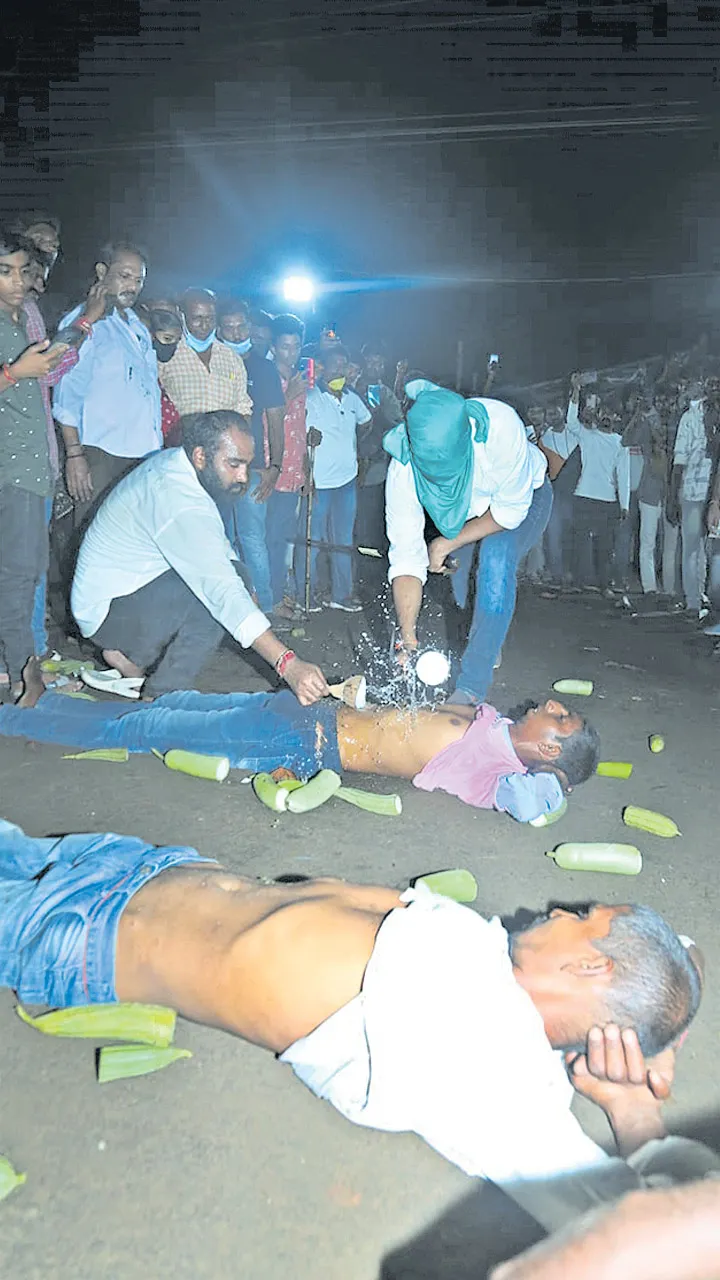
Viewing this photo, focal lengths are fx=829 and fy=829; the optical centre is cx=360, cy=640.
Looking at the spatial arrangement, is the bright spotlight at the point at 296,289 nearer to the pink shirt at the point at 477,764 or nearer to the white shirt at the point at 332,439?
the white shirt at the point at 332,439

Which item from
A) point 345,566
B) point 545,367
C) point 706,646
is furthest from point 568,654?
point 545,367

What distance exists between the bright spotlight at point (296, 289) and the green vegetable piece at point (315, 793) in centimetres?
1526

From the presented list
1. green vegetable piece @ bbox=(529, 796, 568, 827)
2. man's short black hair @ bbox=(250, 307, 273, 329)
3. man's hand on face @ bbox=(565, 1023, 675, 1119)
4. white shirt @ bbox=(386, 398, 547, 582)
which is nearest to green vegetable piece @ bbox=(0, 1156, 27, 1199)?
man's hand on face @ bbox=(565, 1023, 675, 1119)

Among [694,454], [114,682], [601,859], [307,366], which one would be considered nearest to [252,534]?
[307,366]

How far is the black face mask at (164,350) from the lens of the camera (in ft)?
19.2

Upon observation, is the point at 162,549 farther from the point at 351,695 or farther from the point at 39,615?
the point at 39,615

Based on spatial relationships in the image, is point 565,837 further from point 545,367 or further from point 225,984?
point 545,367

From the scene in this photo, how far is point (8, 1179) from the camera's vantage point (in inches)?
68.2

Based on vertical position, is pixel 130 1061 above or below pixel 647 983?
below

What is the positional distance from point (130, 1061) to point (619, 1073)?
1.16 meters

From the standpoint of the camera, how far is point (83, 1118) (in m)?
1.92

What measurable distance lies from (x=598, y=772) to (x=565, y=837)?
766 mm

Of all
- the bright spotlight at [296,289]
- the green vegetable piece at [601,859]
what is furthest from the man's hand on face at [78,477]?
the bright spotlight at [296,289]

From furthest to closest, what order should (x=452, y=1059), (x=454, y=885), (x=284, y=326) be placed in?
(x=284, y=326), (x=454, y=885), (x=452, y=1059)
